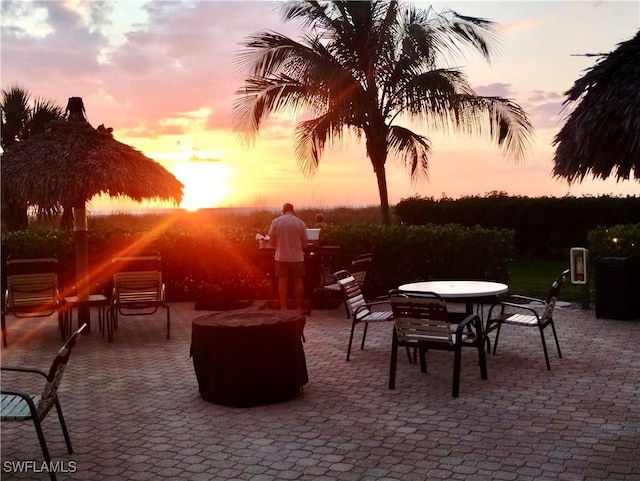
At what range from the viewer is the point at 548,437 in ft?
16.3

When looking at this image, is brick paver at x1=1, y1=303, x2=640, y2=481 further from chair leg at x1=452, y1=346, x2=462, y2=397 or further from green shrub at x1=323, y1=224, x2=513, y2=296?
green shrub at x1=323, y1=224, x2=513, y2=296

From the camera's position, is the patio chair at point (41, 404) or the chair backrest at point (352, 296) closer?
the patio chair at point (41, 404)

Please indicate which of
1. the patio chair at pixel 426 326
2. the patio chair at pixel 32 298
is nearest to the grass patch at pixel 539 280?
the patio chair at pixel 426 326

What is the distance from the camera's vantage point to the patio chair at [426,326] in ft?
19.9

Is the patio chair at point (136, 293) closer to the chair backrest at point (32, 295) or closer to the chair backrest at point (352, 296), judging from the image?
the chair backrest at point (32, 295)

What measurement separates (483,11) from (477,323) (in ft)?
40.6

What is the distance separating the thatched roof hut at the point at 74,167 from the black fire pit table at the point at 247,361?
4.16 m

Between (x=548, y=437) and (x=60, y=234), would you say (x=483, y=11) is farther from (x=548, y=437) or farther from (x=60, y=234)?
(x=548, y=437)

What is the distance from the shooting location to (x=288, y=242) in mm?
10289

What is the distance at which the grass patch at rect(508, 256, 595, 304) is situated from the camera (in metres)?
12.7

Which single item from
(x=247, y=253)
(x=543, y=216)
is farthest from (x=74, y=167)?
(x=543, y=216)

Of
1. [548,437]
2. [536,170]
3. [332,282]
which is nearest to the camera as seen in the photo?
[548,437]

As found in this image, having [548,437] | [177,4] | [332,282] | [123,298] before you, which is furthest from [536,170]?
A: [548,437]

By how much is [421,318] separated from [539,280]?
9.95 metres
